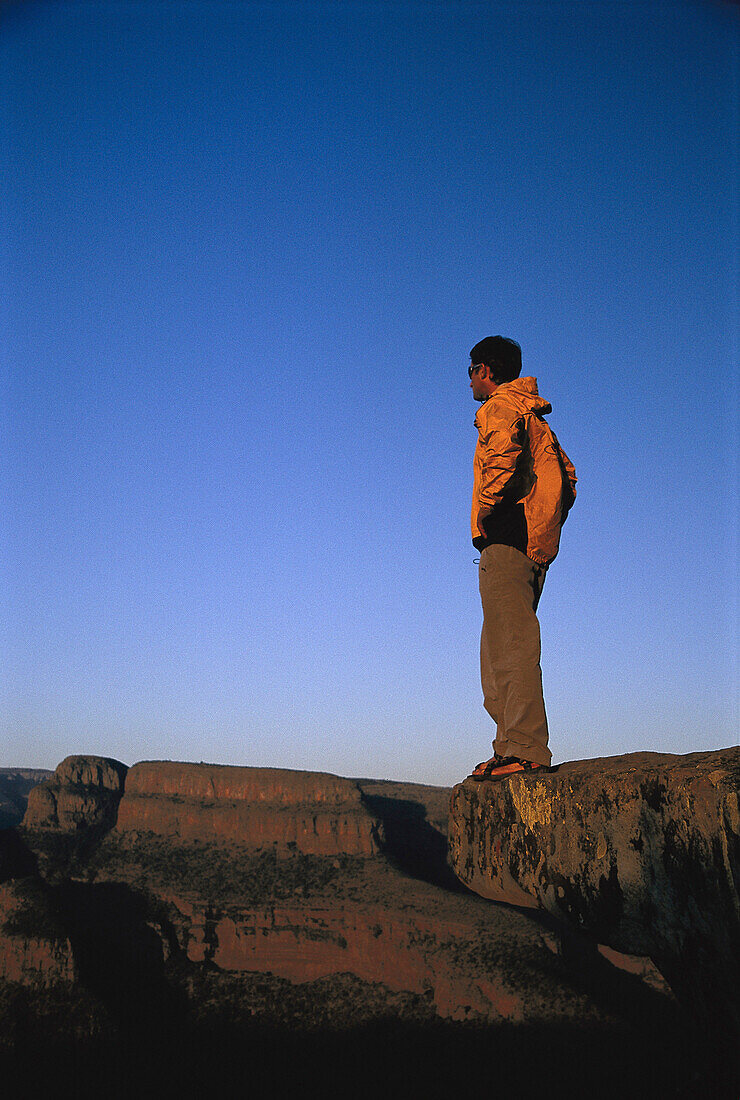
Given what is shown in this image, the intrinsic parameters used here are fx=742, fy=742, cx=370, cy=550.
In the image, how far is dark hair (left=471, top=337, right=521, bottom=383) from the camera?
471 cm

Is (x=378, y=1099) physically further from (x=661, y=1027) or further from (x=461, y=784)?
(x=461, y=784)

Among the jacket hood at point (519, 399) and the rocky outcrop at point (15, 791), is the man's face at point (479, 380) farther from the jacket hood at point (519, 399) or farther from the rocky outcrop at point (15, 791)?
the rocky outcrop at point (15, 791)

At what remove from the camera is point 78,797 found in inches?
2923

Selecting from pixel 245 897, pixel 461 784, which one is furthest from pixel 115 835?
pixel 461 784

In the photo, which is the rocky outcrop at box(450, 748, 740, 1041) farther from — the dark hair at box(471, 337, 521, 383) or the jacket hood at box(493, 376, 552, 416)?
the dark hair at box(471, 337, 521, 383)

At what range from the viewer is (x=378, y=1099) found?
37.3m

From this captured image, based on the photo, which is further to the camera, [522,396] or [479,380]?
[479,380]

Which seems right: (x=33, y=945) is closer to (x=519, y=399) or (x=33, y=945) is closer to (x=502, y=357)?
(x=502, y=357)

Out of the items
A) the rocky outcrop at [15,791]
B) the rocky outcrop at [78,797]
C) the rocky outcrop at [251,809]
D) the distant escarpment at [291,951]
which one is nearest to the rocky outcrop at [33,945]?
the distant escarpment at [291,951]

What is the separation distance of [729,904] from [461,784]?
7.38 feet

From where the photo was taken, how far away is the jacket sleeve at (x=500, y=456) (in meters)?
4.01

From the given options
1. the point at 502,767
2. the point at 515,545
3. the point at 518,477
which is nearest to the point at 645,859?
the point at 502,767

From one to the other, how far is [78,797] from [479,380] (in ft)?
262

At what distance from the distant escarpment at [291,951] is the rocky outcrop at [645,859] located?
116ft
